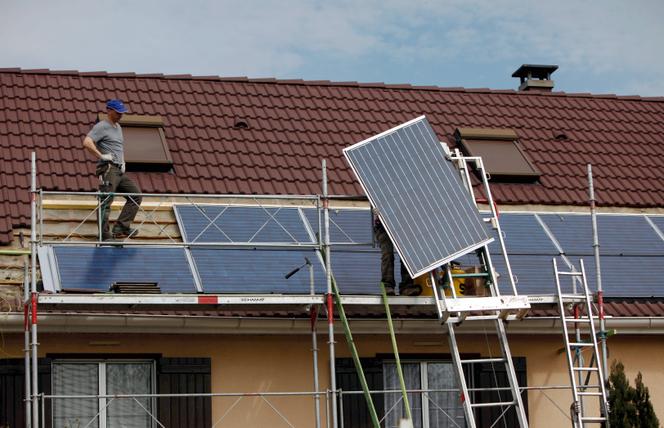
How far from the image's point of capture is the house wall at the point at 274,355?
633 inches

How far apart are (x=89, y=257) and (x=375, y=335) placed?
138 inches

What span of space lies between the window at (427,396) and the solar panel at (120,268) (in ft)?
9.67

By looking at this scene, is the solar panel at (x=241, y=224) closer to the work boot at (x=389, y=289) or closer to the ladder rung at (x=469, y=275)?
the work boot at (x=389, y=289)

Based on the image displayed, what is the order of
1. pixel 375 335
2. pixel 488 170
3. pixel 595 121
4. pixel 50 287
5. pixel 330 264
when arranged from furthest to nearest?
pixel 595 121 → pixel 488 170 → pixel 375 335 → pixel 330 264 → pixel 50 287

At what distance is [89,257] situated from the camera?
1558cm

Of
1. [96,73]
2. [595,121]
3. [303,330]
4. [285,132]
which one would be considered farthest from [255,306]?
[595,121]

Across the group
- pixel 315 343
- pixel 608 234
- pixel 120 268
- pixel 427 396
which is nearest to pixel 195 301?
pixel 120 268

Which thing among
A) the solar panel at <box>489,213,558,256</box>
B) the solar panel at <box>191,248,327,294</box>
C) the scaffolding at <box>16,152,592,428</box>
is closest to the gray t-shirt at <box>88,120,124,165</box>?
the scaffolding at <box>16,152,592,428</box>

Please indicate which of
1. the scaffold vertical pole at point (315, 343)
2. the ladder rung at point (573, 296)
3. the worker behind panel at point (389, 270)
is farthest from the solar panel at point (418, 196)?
the ladder rung at point (573, 296)

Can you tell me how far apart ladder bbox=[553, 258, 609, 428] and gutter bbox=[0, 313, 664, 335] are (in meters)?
0.35

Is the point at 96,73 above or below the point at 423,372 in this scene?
above

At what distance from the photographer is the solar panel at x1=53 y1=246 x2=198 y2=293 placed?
15172 millimetres

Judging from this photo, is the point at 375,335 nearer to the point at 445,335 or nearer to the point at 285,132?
the point at 445,335

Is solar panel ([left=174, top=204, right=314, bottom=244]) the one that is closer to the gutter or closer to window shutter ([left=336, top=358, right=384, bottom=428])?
the gutter
